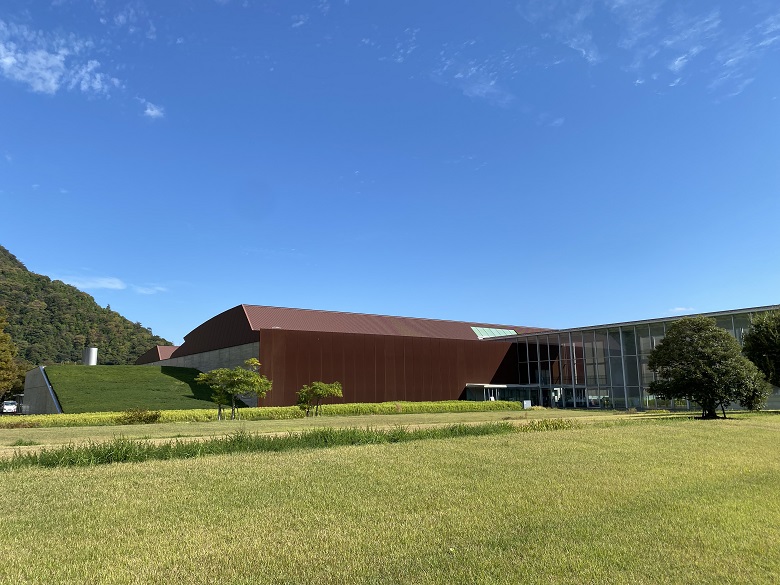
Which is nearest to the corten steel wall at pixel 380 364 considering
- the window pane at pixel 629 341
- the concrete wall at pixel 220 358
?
the concrete wall at pixel 220 358

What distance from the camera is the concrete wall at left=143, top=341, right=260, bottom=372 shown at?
4506cm

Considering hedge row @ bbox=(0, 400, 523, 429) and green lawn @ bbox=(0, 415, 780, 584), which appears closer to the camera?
green lawn @ bbox=(0, 415, 780, 584)

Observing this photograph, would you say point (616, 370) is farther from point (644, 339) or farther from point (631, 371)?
point (644, 339)

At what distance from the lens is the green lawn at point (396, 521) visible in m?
5.18

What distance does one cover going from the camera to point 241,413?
35.0m

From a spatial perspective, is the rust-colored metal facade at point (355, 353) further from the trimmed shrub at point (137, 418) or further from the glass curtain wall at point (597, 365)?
the trimmed shrub at point (137, 418)

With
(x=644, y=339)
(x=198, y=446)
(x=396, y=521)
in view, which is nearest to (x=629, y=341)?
(x=644, y=339)

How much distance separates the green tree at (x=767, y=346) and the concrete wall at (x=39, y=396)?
145ft

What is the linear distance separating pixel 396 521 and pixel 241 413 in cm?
3021

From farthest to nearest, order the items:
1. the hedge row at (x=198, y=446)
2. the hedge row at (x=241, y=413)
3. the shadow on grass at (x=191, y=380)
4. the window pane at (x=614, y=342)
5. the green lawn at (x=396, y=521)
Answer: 1. the window pane at (x=614, y=342)
2. the shadow on grass at (x=191, y=380)
3. the hedge row at (x=241, y=413)
4. the hedge row at (x=198, y=446)
5. the green lawn at (x=396, y=521)

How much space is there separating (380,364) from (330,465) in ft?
123

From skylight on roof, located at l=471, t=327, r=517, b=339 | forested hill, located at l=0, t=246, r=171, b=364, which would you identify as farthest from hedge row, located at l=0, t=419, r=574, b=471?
forested hill, located at l=0, t=246, r=171, b=364

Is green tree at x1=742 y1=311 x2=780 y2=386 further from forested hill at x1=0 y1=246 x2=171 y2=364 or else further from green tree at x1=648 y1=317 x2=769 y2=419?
forested hill at x1=0 y1=246 x2=171 y2=364

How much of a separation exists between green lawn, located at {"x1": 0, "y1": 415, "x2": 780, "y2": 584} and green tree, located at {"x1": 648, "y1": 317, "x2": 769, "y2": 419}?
16118mm
